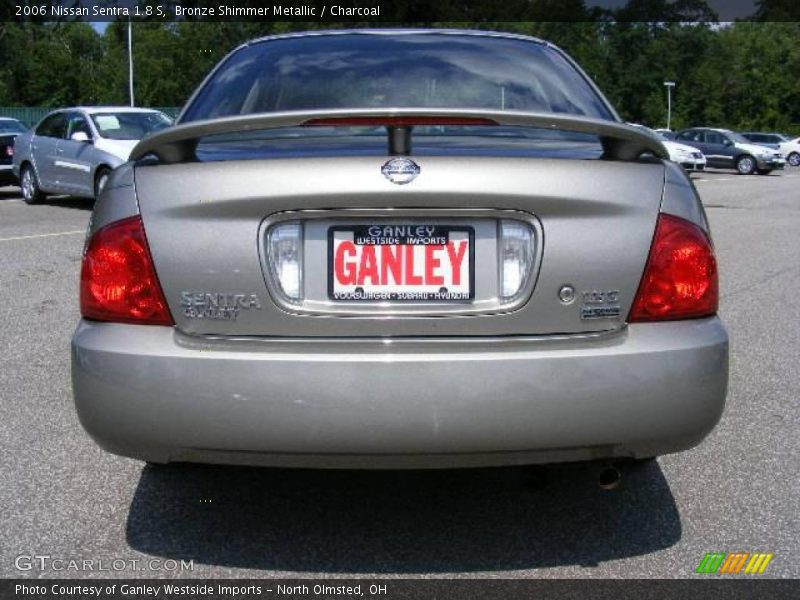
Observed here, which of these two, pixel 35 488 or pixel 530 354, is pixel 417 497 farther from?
pixel 35 488

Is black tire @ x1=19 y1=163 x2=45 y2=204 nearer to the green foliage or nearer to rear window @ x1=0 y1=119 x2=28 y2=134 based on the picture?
rear window @ x1=0 y1=119 x2=28 y2=134

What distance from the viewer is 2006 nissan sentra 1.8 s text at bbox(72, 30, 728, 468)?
269 centimetres

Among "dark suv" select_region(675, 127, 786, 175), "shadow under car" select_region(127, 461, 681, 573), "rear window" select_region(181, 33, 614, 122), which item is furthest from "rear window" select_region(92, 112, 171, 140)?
"dark suv" select_region(675, 127, 786, 175)

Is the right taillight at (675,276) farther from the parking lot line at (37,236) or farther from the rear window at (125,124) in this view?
the rear window at (125,124)

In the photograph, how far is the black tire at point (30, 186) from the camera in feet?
57.1

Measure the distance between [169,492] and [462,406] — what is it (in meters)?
1.44

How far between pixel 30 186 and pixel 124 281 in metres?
15.7

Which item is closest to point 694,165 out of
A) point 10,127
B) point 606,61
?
point 10,127

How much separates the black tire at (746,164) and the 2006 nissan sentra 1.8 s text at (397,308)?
37126 millimetres

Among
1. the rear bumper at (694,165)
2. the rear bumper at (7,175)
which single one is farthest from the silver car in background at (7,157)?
the rear bumper at (694,165)

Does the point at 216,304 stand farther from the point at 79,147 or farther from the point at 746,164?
the point at 746,164

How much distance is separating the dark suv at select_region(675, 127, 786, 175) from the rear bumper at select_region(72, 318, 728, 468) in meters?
37.2

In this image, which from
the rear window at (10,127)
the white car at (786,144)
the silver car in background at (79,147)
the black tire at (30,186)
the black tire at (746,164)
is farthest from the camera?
the white car at (786,144)

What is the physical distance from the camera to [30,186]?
1756 centimetres
